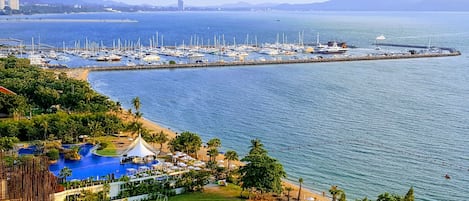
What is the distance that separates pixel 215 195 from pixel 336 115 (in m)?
24.6

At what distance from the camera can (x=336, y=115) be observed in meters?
50.2

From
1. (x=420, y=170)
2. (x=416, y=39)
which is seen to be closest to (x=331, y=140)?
(x=420, y=170)

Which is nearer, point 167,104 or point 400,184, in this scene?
point 400,184

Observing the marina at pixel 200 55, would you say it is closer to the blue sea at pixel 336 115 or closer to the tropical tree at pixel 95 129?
the blue sea at pixel 336 115

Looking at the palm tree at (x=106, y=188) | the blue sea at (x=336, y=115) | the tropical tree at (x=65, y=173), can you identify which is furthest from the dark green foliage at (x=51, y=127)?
the palm tree at (x=106, y=188)

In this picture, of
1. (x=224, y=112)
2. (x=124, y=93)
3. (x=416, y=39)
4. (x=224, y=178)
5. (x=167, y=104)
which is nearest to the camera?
(x=224, y=178)

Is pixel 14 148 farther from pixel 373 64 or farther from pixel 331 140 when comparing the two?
pixel 373 64

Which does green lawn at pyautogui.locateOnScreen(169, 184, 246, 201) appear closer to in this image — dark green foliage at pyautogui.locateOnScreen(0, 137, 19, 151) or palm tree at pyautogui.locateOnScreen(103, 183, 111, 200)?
palm tree at pyautogui.locateOnScreen(103, 183, 111, 200)

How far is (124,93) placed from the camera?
61562 millimetres

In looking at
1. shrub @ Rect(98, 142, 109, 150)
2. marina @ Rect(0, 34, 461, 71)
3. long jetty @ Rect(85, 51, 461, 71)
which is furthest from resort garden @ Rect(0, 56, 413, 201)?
marina @ Rect(0, 34, 461, 71)

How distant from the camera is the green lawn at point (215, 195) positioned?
27.9 meters

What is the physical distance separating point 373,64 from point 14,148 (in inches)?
2710

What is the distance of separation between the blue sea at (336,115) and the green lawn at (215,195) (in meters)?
5.85

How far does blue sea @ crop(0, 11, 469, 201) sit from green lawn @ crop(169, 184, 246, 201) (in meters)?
5.85
